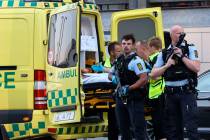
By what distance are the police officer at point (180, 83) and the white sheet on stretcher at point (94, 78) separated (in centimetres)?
110

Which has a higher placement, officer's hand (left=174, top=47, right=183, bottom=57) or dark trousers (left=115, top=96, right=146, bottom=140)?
officer's hand (left=174, top=47, right=183, bottom=57)

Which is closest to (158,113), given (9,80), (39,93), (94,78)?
(94,78)

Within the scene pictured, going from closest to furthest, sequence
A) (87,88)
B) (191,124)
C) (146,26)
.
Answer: (191,124) → (87,88) → (146,26)

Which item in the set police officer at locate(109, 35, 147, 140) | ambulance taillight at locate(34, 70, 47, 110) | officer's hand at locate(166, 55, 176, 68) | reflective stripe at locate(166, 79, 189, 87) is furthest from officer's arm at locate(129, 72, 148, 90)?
ambulance taillight at locate(34, 70, 47, 110)

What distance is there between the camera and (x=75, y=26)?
894cm

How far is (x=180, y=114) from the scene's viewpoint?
8531mm

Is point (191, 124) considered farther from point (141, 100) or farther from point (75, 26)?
point (75, 26)

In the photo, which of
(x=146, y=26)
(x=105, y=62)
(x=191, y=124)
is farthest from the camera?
(x=146, y=26)

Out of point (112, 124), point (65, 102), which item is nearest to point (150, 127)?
point (112, 124)

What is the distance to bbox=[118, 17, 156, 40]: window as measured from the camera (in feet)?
36.2

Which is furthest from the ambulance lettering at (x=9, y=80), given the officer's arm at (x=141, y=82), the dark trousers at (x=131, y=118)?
the officer's arm at (x=141, y=82)

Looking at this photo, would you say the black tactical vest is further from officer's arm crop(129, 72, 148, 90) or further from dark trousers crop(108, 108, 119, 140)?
dark trousers crop(108, 108, 119, 140)

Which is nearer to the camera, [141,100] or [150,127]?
[141,100]

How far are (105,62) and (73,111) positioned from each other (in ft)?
5.43
